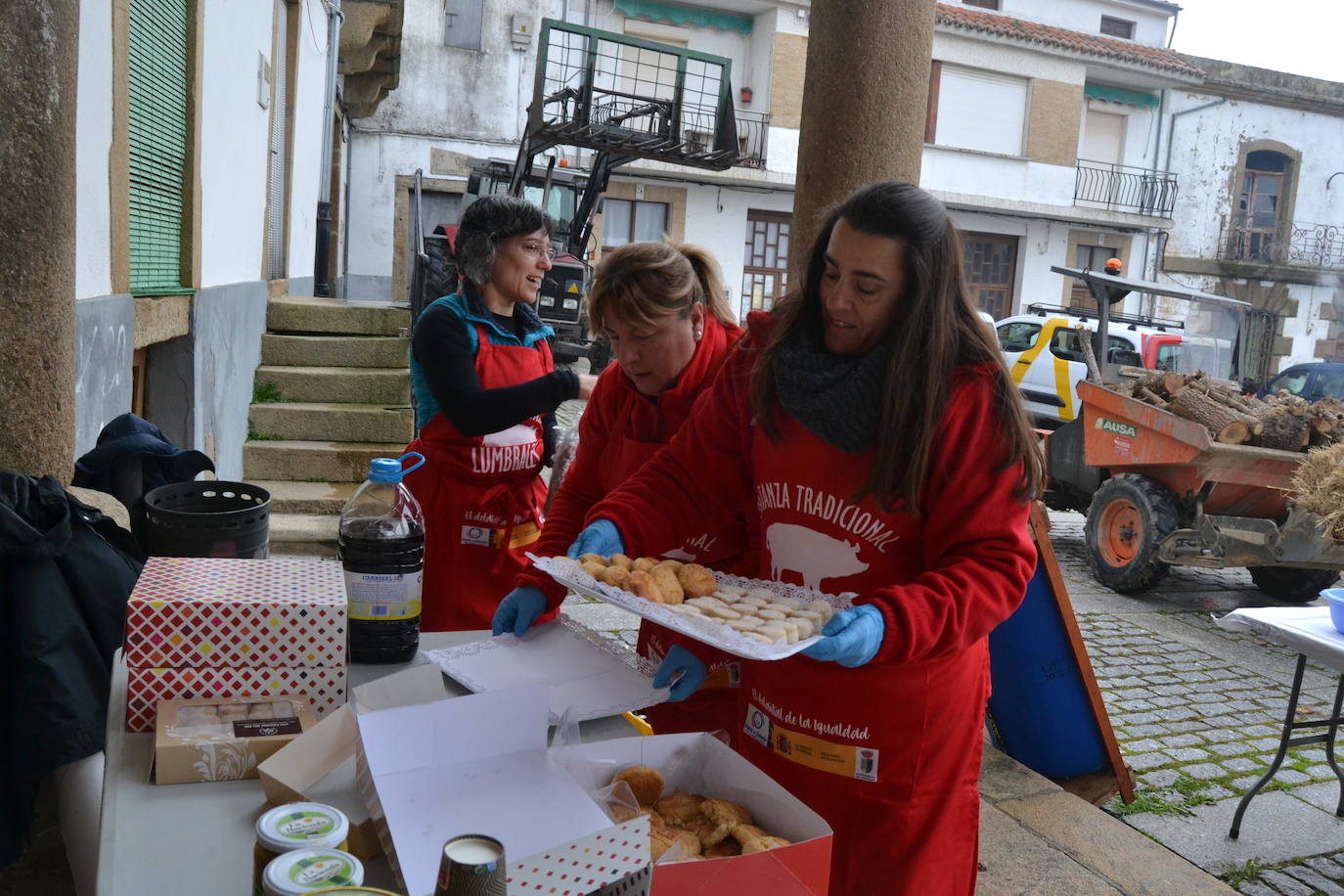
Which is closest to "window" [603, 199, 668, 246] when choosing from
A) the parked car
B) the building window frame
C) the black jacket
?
the parked car

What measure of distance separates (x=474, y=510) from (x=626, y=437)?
929 millimetres

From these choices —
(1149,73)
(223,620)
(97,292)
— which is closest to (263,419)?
(97,292)

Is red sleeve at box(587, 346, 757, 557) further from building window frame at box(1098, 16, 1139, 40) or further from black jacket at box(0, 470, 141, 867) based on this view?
building window frame at box(1098, 16, 1139, 40)

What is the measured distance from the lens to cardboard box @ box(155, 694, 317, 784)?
5.24 feet

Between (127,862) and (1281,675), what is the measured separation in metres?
6.80

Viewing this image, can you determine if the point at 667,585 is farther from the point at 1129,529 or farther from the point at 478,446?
the point at 1129,529

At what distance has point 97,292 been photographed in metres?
3.83

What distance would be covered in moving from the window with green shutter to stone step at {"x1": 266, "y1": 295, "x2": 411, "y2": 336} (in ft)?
10.8

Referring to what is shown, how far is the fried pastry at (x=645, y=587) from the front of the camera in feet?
5.87

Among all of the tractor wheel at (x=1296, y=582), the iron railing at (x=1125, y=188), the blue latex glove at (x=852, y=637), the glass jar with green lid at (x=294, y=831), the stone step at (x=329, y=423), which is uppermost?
the iron railing at (x=1125, y=188)

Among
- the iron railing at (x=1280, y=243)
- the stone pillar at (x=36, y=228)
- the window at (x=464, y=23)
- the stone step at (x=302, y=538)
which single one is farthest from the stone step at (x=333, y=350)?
the iron railing at (x=1280, y=243)

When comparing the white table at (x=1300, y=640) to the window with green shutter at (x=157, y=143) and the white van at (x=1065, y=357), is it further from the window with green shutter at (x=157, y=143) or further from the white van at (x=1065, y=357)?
the white van at (x=1065, y=357)

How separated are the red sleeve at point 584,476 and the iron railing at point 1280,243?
27606mm

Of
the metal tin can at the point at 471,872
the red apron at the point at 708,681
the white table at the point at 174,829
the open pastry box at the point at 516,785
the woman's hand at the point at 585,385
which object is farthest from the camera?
the woman's hand at the point at 585,385
